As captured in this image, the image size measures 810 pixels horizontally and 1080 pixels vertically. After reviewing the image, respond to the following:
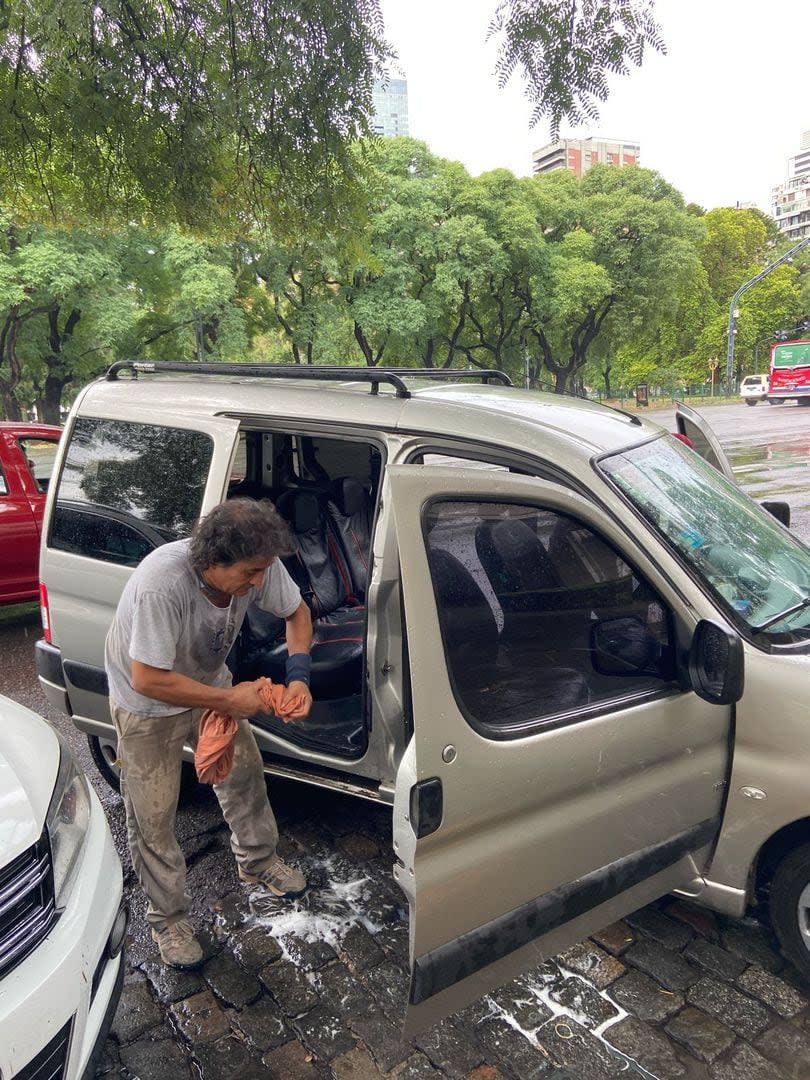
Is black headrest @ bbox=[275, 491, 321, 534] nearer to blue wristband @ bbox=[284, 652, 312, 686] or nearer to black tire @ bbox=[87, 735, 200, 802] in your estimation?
black tire @ bbox=[87, 735, 200, 802]

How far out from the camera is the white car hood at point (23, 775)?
6.83 feet

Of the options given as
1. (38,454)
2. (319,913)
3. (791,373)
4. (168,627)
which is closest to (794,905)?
(319,913)

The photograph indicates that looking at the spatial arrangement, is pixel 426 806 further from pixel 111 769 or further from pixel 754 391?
pixel 754 391

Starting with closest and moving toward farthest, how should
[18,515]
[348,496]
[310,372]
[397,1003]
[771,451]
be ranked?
[397,1003]
[310,372]
[348,496]
[18,515]
[771,451]

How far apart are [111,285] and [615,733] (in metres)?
20.5

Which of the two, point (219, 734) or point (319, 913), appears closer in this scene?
point (219, 734)

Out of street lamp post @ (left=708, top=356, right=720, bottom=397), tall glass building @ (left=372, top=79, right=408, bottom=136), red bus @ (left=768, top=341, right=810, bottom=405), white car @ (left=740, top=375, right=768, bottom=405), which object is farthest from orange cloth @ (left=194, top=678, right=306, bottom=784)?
street lamp post @ (left=708, top=356, right=720, bottom=397)

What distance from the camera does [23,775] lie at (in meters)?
2.31

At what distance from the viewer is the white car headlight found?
2.18 m

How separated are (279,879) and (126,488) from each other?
182cm


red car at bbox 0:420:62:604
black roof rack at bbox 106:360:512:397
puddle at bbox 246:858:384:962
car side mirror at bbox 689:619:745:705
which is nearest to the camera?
car side mirror at bbox 689:619:745:705

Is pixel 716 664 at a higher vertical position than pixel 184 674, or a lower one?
higher

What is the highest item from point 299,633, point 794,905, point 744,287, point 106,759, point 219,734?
point 744,287

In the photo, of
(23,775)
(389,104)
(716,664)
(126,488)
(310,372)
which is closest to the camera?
(716,664)
